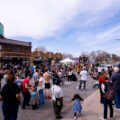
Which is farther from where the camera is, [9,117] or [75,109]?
[75,109]

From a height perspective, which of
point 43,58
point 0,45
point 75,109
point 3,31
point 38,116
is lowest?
point 38,116

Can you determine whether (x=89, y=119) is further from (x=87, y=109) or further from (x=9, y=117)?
(x=9, y=117)

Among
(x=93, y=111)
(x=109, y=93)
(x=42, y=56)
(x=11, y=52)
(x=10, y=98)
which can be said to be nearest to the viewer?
(x=10, y=98)

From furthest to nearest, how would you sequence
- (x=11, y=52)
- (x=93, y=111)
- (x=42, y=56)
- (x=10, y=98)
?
(x=42, y=56) < (x=11, y=52) < (x=93, y=111) < (x=10, y=98)

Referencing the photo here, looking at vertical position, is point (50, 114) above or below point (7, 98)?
below

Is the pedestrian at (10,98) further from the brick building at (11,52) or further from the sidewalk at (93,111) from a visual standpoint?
the brick building at (11,52)

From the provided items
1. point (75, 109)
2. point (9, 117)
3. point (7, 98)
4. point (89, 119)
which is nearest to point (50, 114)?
point (75, 109)

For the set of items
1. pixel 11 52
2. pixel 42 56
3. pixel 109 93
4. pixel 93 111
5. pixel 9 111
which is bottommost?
pixel 93 111

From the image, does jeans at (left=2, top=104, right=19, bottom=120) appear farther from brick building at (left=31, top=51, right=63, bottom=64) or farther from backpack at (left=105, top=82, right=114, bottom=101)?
brick building at (left=31, top=51, right=63, bottom=64)

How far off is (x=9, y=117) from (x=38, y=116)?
5.34ft

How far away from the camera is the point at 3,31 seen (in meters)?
36.4

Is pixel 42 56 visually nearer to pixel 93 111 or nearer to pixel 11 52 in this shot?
pixel 11 52

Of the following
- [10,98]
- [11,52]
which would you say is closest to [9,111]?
[10,98]

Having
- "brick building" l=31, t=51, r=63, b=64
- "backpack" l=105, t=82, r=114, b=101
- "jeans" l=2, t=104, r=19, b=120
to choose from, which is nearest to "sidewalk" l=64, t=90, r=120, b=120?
"backpack" l=105, t=82, r=114, b=101
